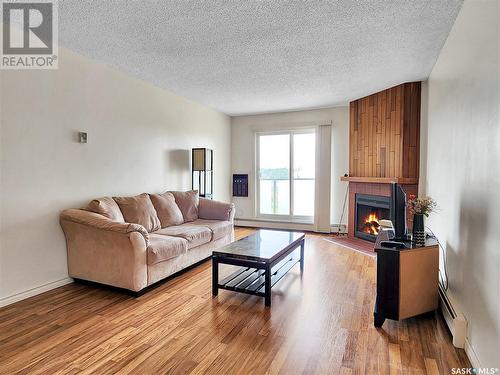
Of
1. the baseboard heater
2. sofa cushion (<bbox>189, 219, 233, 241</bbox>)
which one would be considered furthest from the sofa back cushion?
the baseboard heater

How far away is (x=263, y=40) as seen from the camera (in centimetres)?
283

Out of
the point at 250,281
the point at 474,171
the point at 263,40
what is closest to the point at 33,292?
the point at 250,281

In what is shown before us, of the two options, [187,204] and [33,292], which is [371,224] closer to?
[187,204]

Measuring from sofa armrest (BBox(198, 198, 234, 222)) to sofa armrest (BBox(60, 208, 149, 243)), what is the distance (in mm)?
1729

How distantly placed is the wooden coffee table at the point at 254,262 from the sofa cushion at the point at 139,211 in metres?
1.18

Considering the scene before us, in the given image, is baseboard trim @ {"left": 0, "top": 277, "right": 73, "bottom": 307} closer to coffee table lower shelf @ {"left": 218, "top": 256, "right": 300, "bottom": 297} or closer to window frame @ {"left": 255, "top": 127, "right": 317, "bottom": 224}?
coffee table lower shelf @ {"left": 218, "top": 256, "right": 300, "bottom": 297}

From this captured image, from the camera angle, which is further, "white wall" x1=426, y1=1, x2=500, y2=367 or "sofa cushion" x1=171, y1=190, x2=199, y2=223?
"sofa cushion" x1=171, y1=190, x2=199, y2=223

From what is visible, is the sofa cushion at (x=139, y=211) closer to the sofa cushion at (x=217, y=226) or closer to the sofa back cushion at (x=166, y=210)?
the sofa back cushion at (x=166, y=210)

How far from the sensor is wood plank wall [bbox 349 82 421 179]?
424 centimetres

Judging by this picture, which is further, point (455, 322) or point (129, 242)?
point (129, 242)

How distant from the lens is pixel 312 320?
236 cm

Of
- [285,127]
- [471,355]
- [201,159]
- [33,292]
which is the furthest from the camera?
[285,127]

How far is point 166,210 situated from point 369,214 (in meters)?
3.34

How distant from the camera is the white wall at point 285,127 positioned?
18.4 ft
